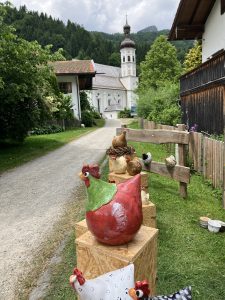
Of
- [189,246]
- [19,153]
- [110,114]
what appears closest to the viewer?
[189,246]

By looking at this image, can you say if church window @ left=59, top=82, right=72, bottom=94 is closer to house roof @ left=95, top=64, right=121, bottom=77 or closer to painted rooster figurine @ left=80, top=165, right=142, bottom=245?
painted rooster figurine @ left=80, top=165, right=142, bottom=245

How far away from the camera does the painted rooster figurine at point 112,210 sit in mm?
2627

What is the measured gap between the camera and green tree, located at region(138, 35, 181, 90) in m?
41.5

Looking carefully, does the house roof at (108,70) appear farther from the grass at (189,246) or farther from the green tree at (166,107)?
the grass at (189,246)

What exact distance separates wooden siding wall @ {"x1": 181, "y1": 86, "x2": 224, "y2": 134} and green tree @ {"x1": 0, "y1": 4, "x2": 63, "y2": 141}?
676cm

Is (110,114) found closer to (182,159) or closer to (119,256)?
(182,159)

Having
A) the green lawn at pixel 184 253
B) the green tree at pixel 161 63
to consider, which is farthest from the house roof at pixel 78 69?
the green lawn at pixel 184 253

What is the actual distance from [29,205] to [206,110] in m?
8.26

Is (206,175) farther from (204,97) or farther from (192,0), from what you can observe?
(192,0)

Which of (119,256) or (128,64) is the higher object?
(128,64)

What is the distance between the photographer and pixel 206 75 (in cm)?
1244

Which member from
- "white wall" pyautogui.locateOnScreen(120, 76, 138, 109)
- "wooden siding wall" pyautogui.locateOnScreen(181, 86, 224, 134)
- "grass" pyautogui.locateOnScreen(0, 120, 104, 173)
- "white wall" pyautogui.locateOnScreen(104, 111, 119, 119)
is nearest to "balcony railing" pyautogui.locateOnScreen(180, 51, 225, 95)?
"wooden siding wall" pyautogui.locateOnScreen(181, 86, 224, 134)

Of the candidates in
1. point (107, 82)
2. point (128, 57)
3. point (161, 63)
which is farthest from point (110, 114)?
point (161, 63)

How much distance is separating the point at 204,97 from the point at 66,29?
321ft
